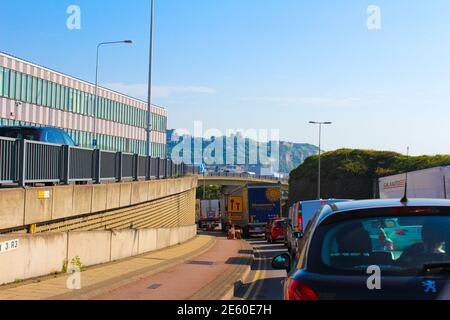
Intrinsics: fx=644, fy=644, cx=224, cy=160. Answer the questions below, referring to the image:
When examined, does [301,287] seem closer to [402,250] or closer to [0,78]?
[402,250]

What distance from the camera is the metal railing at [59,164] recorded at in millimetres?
13441

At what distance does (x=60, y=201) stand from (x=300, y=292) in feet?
36.2

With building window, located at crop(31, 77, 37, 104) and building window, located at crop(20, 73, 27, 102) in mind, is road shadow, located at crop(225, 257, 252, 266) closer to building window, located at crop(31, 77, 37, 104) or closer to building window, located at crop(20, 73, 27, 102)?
building window, located at crop(20, 73, 27, 102)

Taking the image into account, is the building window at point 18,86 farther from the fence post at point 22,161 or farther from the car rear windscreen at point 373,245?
the car rear windscreen at point 373,245

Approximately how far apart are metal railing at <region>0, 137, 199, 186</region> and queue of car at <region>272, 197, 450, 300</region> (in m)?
9.62

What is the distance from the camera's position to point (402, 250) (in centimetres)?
498

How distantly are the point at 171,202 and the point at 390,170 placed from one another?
3975 centimetres

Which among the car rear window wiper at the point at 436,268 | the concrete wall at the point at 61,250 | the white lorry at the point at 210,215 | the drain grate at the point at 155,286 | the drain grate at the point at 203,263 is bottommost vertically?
the white lorry at the point at 210,215

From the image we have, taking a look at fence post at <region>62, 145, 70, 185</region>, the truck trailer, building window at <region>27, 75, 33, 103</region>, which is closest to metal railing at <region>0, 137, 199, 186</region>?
fence post at <region>62, 145, 70, 185</region>

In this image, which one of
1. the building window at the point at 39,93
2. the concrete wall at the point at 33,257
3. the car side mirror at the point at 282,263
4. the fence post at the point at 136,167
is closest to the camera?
the car side mirror at the point at 282,263

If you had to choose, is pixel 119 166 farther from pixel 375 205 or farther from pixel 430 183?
pixel 375 205

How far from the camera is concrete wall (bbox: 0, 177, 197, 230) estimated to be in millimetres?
12391

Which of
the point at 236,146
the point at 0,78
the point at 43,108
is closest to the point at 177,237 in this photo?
the point at 0,78

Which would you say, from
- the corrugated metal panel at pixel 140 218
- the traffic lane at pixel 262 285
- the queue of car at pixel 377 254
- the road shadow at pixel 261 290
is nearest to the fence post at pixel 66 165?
the corrugated metal panel at pixel 140 218
